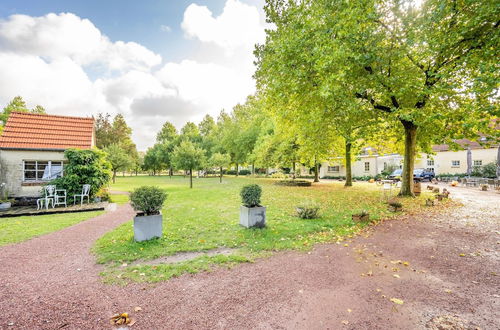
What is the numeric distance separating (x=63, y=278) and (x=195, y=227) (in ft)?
13.0

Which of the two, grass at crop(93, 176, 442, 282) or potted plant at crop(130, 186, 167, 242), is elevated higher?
potted plant at crop(130, 186, 167, 242)

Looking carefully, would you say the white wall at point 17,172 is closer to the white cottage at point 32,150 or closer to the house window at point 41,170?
the white cottage at point 32,150

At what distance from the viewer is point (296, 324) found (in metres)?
3.12

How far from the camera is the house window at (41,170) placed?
13938 mm

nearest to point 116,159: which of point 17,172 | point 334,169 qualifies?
point 17,172

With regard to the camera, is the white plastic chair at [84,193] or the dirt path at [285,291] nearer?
the dirt path at [285,291]

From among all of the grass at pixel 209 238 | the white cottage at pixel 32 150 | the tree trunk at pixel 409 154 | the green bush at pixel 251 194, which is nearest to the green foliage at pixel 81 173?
the white cottage at pixel 32 150

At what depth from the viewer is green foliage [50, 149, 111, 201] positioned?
42.1 feet

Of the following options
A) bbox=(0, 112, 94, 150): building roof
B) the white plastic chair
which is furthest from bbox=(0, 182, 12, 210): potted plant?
the white plastic chair

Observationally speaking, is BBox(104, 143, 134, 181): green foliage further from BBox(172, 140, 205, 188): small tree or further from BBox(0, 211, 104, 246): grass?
BBox(0, 211, 104, 246): grass

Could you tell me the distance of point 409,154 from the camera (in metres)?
14.2

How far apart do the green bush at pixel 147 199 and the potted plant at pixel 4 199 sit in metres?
11.2

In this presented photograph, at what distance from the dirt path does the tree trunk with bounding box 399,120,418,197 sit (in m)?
8.93

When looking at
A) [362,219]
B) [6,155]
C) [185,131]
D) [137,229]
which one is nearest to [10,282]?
[137,229]
